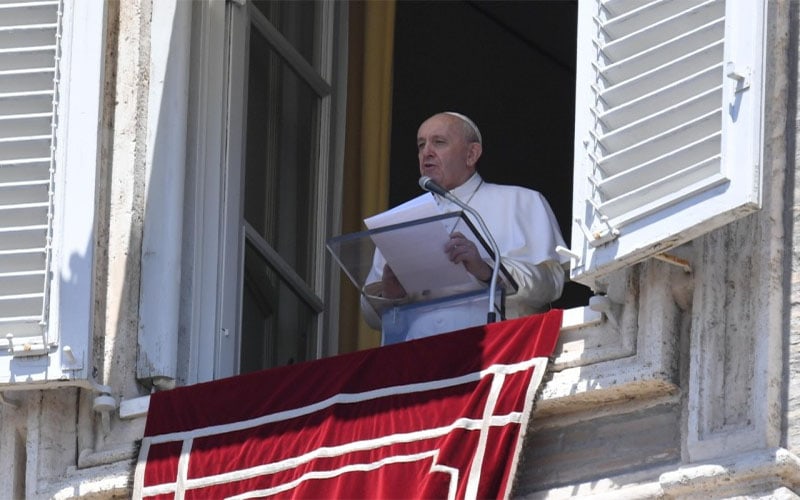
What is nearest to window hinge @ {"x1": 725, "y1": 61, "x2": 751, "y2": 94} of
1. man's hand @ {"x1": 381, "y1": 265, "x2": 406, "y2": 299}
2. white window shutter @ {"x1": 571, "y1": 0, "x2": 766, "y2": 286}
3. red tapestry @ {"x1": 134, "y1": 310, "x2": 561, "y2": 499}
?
white window shutter @ {"x1": 571, "y1": 0, "x2": 766, "y2": 286}

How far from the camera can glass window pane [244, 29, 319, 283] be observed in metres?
8.45

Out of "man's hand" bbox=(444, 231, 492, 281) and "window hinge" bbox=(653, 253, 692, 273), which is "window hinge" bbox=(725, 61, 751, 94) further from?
"man's hand" bbox=(444, 231, 492, 281)

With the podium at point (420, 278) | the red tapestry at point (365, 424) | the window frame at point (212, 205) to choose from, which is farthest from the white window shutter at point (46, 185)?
the podium at point (420, 278)

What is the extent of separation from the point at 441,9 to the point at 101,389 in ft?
14.3

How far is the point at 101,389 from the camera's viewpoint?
7457 millimetres

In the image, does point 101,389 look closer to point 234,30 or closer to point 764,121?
point 234,30

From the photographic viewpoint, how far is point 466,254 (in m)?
7.28

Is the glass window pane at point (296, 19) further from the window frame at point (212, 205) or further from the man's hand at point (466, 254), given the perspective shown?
the man's hand at point (466, 254)

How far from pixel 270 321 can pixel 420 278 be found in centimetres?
97

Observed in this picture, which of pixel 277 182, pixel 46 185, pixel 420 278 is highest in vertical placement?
pixel 277 182

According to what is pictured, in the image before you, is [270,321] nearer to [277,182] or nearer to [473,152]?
[277,182]

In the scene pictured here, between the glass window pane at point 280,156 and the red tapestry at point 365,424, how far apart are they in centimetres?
112

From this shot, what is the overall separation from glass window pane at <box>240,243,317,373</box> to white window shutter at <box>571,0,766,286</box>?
1588mm

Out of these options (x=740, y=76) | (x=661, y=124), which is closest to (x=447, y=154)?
(x=661, y=124)
